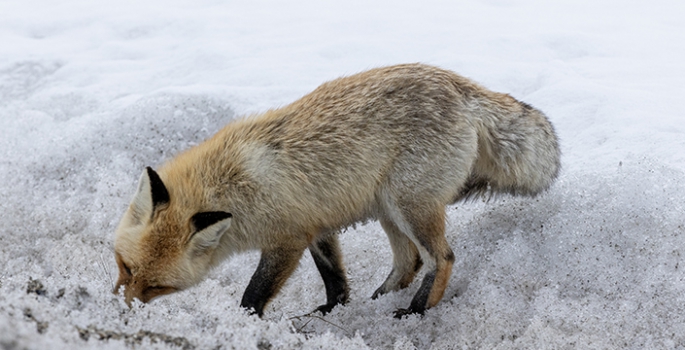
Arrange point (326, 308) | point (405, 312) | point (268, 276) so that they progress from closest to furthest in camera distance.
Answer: point (268, 276)
point (405, 312)
point (326, 308)

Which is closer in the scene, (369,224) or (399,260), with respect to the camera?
(399,260)

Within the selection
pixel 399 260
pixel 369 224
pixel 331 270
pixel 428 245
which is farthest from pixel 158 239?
pixel 369 224

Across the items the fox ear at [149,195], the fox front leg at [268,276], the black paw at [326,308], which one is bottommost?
the black paw at [326,308]

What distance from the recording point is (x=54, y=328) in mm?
1867

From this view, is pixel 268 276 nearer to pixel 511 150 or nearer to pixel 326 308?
pixel 326 308

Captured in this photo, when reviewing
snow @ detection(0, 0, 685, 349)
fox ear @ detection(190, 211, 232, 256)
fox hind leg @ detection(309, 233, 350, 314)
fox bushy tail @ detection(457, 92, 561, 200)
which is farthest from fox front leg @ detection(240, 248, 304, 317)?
fox bushy tail @ detection(457, 92, 561, 200)

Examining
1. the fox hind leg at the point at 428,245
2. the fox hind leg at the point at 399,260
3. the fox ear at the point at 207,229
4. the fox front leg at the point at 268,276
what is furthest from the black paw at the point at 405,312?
the fox ear at the point at 207,229

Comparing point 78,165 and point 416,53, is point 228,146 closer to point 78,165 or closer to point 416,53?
point 78,165

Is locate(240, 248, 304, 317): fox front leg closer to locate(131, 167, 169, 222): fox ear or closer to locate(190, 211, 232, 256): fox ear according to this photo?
locate(190, 211, 232, 256): fox ear

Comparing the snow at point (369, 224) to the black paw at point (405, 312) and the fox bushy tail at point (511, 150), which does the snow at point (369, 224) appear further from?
the fox bushy tail at point (511, 150)

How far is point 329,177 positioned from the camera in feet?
11.3

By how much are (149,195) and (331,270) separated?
50.5 inches

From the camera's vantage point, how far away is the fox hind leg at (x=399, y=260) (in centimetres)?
394

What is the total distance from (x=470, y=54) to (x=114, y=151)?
3.43 m
